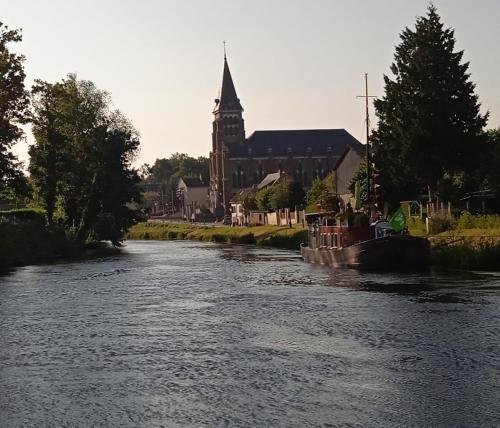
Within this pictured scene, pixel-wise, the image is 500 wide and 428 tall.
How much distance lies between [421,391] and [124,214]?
238 ft

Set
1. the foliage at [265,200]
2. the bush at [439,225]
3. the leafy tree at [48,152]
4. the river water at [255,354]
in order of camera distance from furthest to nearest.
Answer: the foliage at [265,200] → the leafy tree at [48,152] → the bush at [439,225] → the river water at [255,354]

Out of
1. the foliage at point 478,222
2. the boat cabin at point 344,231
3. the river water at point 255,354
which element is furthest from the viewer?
the boat cabin at point 344,231

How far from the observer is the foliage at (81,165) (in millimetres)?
81188

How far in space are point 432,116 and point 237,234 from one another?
4656cm

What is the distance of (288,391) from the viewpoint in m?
18.5

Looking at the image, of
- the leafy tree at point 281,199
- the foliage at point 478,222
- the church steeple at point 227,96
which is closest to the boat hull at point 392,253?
the foliage at point 478,222

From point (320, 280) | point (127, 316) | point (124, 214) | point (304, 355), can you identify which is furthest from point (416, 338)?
point (124, 214)

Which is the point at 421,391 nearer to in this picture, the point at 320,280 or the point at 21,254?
the point at 320,280

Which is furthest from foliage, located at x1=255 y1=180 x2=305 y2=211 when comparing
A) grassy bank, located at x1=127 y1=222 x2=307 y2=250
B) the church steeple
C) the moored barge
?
the church steeple

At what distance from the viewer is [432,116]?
6194 cm

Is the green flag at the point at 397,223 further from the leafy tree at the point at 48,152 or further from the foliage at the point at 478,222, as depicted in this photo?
the leafy tree at the point at 48,152

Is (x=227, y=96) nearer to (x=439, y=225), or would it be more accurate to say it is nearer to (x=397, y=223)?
(x=439, y=225)

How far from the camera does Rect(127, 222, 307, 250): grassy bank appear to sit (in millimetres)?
84688

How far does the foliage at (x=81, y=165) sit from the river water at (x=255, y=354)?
40.6 metres
